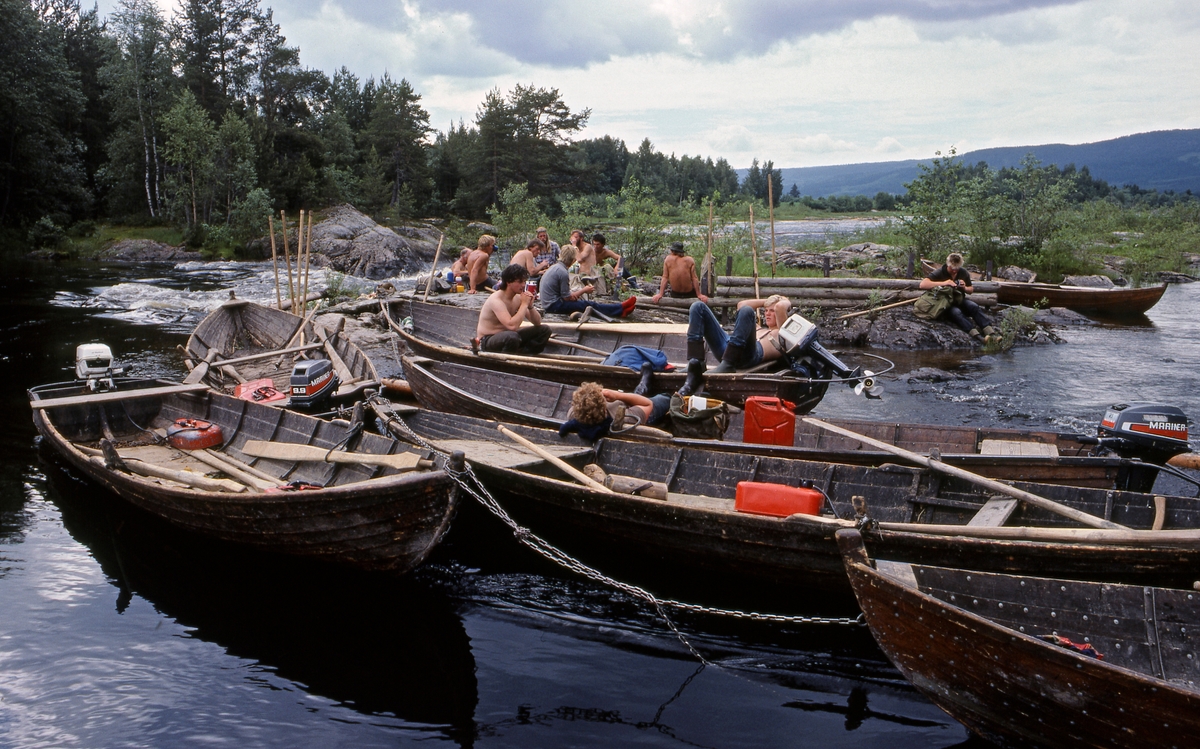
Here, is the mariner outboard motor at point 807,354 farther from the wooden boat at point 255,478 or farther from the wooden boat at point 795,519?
the wooden boat at point 255,478

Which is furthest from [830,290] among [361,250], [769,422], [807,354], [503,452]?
[361,250]

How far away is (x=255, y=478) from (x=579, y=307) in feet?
24.9

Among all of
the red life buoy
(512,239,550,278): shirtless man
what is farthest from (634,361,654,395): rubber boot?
(512,239,550,278): shirtless man

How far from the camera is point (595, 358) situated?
12.1 m

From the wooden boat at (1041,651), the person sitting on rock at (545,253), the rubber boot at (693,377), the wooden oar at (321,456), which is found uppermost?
the person sitting on rock at (545,253)

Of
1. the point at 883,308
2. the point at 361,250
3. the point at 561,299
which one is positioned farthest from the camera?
the point at 361,250

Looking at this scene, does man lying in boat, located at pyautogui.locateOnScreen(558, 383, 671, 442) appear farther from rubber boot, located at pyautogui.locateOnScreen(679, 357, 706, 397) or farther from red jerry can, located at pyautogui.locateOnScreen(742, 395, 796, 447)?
red jerry can, located at pyautogui.locateOnScreen(742, 395, 796, 447)

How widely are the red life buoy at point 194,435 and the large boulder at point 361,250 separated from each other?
2402cm

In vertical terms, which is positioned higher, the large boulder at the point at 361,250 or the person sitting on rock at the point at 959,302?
the large boulder at the point at 361,250

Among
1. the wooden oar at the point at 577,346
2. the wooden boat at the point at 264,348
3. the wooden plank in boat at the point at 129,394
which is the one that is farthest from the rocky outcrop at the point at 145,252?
the wooden plank in boat at the point at 129,394

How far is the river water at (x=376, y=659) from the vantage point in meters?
4.97

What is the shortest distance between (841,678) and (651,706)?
1404 mm

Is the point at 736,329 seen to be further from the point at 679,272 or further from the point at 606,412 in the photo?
the point at 679,272

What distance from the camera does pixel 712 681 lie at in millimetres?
5496
